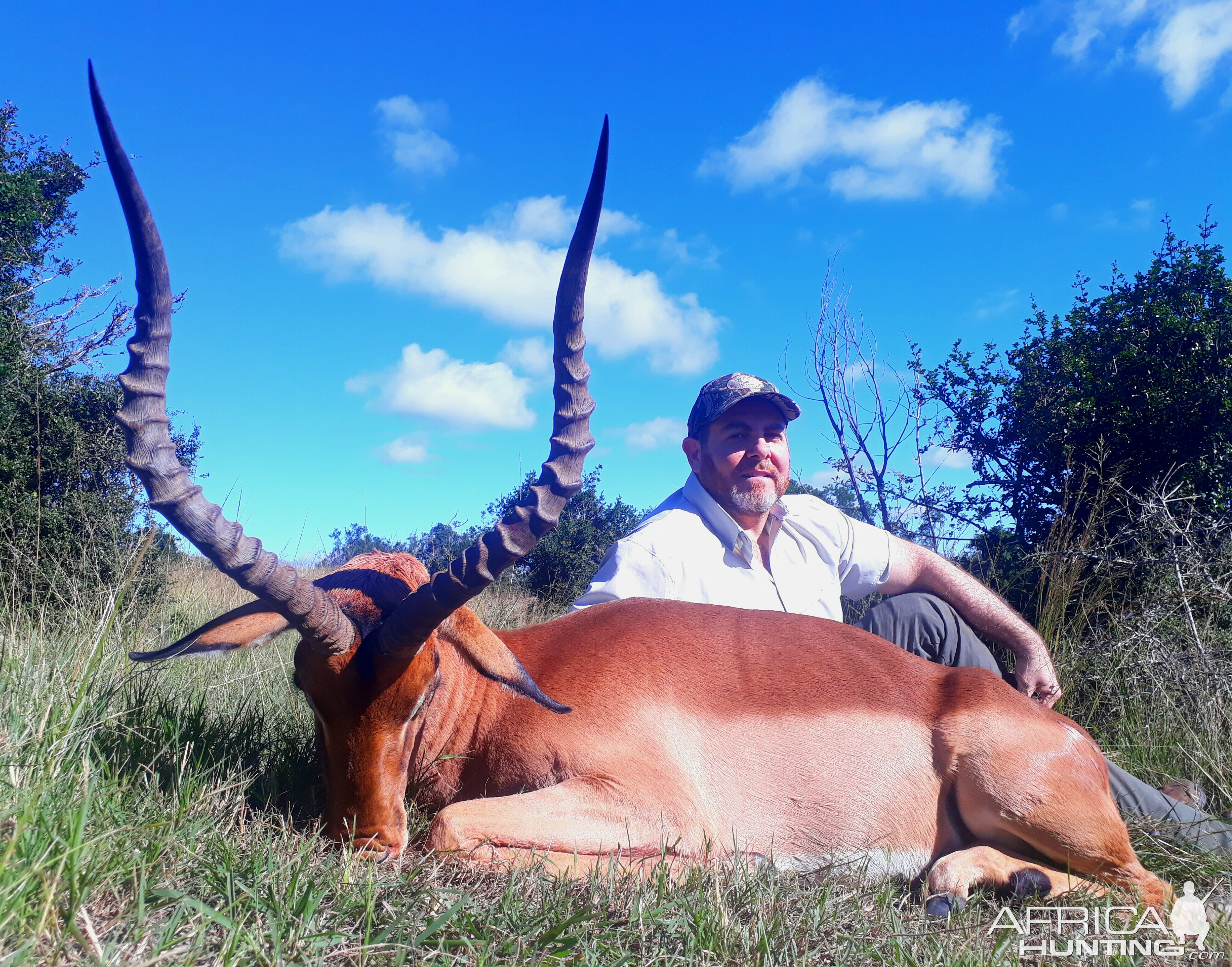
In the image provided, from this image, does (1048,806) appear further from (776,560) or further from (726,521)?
(726,521)

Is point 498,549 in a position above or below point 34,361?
below

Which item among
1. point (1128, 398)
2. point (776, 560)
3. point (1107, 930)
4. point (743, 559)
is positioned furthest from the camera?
point (1128, 398)

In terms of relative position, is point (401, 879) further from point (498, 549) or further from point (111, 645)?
point (111, 645)

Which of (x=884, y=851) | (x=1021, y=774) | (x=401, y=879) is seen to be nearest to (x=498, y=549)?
(x=401, y=879)

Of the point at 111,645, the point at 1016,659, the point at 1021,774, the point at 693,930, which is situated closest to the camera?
the point at 693,930

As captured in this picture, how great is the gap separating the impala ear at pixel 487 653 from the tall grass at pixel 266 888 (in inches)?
24.2

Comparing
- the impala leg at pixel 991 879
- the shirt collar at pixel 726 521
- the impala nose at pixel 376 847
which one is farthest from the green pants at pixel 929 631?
the impala nose at pixel 376 847

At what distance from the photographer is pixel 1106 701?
565 cm

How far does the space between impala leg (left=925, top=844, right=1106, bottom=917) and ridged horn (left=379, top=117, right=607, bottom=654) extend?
1983 mm

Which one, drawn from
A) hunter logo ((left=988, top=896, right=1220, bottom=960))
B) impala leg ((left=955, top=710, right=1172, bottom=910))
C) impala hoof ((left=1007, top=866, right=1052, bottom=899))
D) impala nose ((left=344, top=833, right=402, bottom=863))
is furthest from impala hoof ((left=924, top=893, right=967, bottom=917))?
impala nose ((left=344, top=833, right=402, bottom=863))

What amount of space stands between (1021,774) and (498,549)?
7.46ft

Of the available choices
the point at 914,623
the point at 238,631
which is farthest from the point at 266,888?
the point at 914,623

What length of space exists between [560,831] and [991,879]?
1.68m

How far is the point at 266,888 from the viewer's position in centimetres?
222
